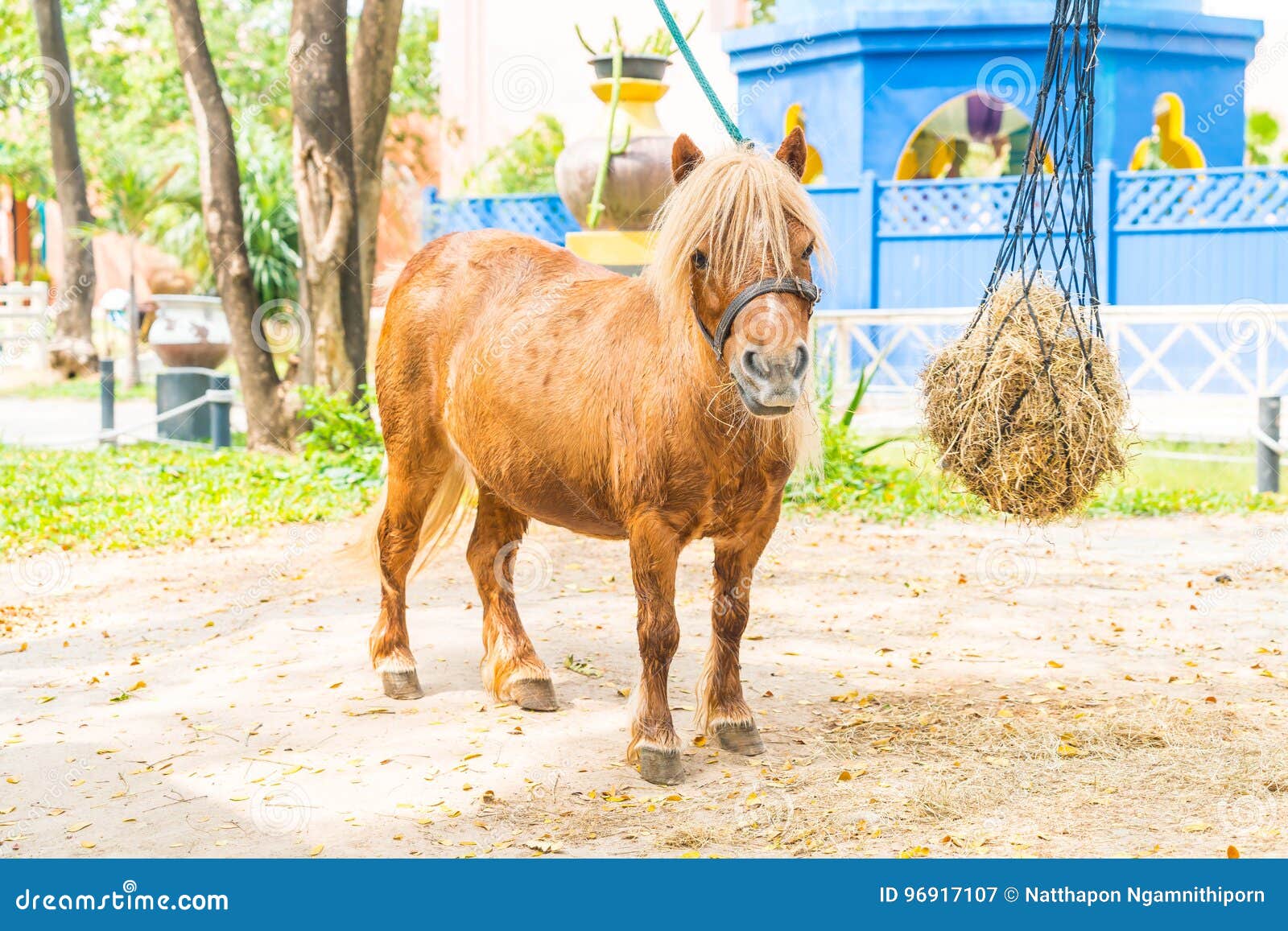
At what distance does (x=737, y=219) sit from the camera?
12.4 ft

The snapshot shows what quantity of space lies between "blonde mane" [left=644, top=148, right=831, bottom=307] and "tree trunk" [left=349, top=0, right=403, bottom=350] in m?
8.81

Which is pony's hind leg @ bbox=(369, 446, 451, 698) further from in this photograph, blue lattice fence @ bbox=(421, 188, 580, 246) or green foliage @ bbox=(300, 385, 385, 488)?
blue lattice fence @ bbox=(421, 188, 580, 246)

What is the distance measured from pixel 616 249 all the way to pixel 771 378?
5395mm

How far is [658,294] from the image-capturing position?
4.11 meters

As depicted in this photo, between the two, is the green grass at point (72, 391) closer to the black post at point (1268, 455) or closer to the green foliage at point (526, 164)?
the green foliage at point (526, 164)

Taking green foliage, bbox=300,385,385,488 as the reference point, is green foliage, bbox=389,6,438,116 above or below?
above

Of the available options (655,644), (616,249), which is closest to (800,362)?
(655,644)

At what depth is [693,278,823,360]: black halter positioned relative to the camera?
371cm

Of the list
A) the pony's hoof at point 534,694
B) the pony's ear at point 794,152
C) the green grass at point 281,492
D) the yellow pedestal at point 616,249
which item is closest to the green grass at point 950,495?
the green grass at point 281,492

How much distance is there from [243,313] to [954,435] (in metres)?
9.32

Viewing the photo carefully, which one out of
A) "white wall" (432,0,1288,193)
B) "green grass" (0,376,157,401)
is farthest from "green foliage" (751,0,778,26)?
"green grass" (0,376,157,401)

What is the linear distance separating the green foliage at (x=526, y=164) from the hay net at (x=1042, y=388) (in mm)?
18975

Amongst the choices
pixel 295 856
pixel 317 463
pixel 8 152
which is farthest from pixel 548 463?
pixel 8 152

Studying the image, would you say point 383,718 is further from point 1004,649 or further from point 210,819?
point 1004,649
